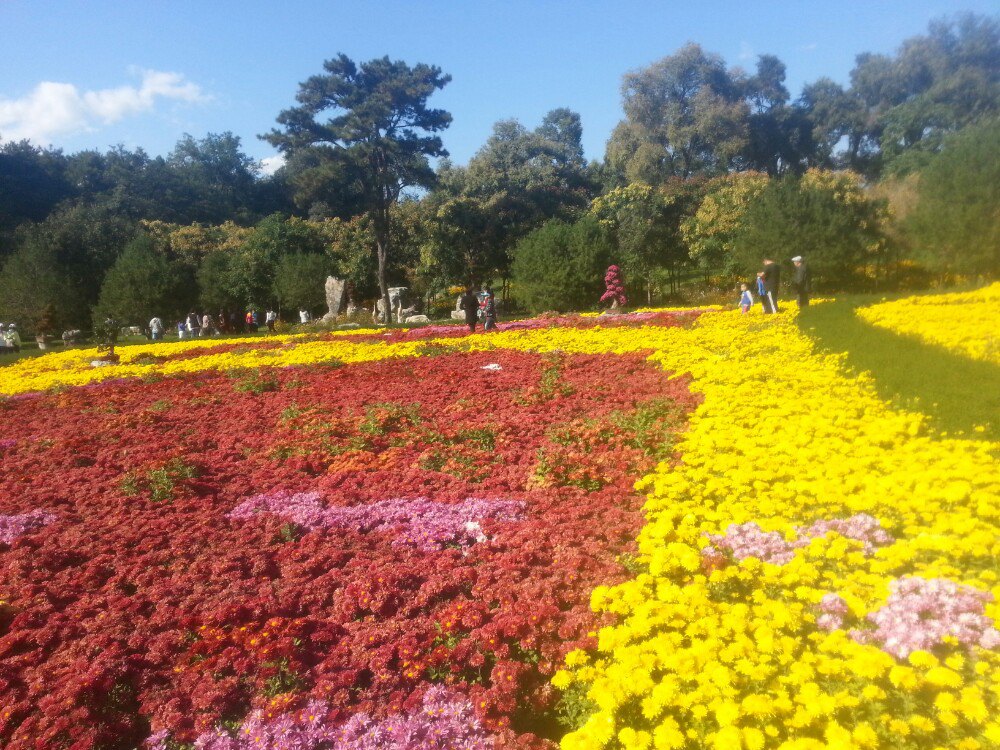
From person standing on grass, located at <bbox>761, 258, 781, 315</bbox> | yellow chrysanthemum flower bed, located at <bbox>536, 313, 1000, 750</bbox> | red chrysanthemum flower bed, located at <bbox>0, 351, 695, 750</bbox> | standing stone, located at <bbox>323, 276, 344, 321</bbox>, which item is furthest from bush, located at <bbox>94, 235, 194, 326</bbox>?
yellow chrysanthemum flower bed, located at <bbox>536, 313, 1000, 750</bbox>

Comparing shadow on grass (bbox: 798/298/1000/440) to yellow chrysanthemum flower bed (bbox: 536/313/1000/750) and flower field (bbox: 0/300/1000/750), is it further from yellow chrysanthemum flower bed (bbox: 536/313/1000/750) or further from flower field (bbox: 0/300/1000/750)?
yellow chrysanthemum flower bed (bbox: 536/313/1000/750)

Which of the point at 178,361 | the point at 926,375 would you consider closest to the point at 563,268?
the point at 178,361

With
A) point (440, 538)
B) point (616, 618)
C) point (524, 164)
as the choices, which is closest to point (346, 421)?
point (440, 538)

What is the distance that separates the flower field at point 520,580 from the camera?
122 inches

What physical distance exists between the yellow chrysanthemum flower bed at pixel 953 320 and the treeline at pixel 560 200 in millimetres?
9028

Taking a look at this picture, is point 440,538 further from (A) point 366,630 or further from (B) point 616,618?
(B) point 616,618

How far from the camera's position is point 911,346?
11.0 m

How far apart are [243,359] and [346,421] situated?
363 inches

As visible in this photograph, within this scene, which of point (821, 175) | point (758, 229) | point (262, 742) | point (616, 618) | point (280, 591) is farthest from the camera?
point (821, 175)

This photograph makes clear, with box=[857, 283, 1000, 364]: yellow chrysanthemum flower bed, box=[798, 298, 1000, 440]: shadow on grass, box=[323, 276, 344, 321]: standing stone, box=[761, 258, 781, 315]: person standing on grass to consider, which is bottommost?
box=[798, 298, 1000, 440]: shadow on grass

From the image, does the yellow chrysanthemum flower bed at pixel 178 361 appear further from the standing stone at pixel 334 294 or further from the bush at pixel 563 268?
the standing stone at pixel 334 294

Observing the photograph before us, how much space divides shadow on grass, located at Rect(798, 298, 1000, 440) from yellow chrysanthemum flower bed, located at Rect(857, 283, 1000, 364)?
389mm

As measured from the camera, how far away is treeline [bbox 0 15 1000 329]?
A: 28.9 m

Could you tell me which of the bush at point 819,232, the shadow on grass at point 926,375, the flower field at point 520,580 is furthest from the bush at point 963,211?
the flower field at point 520,580
